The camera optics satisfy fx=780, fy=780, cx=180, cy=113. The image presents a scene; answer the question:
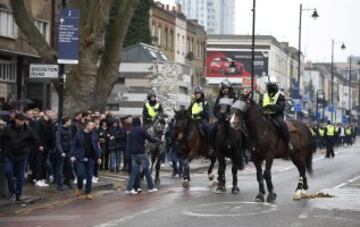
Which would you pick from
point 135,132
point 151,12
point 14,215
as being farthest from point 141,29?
point 14,215

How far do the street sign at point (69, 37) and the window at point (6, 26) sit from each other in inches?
666

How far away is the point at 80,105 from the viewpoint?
2289 cm

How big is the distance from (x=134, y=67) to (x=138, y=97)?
2.05 metres

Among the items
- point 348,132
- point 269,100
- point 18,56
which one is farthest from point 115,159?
point 348,132

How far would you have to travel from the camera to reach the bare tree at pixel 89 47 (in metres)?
22.1

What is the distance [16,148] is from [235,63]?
63441mm

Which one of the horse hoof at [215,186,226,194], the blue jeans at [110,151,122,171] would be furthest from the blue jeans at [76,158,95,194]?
the blue jeans at [110,151,122,171]

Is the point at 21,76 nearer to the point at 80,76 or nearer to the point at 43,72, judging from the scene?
the point at 80,76

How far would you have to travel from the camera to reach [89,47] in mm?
22516

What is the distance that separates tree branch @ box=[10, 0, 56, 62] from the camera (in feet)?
71.8

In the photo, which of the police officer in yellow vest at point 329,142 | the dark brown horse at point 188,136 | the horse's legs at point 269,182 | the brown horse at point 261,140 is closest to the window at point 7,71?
the police officer in yellow vest at point 329,142

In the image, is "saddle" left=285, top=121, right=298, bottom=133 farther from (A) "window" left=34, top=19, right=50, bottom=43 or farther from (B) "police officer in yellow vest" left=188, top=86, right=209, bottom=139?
(A) "window" left=34, top=19, right=50, bottom=43

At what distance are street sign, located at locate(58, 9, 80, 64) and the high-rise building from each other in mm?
87663

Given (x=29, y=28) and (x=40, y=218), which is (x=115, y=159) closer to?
(x=29, y=28)
